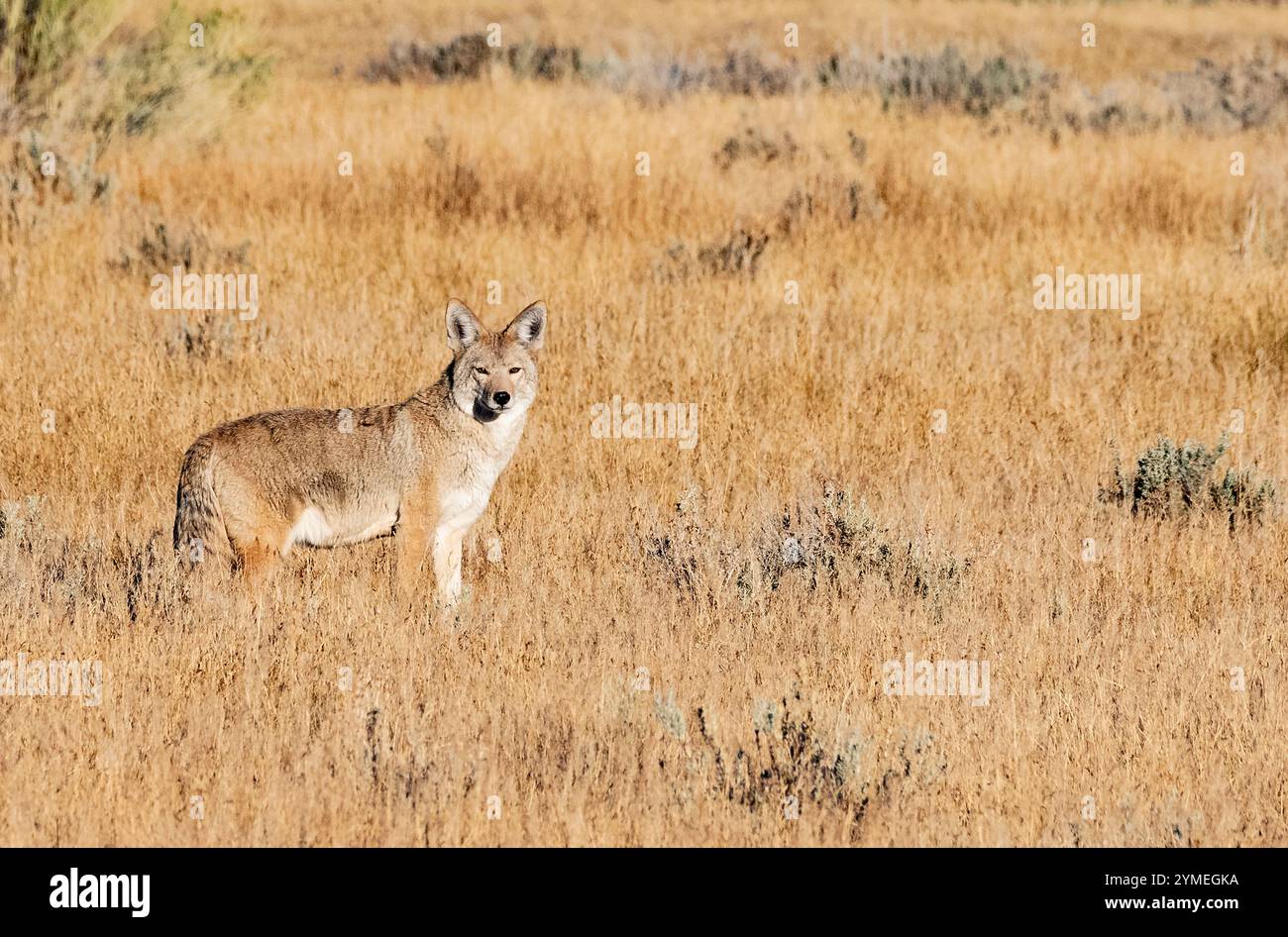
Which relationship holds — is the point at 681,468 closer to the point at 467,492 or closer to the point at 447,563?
the point at 467,492

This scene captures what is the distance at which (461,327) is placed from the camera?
7434mm

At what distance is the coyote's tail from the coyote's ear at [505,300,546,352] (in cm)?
154

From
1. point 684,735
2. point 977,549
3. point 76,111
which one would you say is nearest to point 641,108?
point 76,111

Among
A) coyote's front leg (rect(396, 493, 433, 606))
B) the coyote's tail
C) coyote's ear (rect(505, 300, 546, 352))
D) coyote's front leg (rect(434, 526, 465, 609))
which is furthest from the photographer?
coyote's ear (rect(505, 300, 546, 352))

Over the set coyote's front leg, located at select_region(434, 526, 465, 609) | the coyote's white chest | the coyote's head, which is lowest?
coyote's front leg, located at select_region(434, 526, 465, 609)

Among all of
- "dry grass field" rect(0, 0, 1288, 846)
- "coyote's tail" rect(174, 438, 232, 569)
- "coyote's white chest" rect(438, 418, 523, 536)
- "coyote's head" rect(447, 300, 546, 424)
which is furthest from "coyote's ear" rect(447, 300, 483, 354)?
"coyote's tail" rect(174, 438, 232, 569)

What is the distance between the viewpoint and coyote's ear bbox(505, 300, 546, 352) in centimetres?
742

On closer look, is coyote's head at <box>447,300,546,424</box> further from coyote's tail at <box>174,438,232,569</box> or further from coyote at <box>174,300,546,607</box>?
coyote's tail at <box>174,438,232,569</box>

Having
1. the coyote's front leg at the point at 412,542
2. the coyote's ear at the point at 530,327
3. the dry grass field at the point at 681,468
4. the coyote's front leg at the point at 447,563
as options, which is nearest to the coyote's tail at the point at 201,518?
the dry grass field at the point at 681,468

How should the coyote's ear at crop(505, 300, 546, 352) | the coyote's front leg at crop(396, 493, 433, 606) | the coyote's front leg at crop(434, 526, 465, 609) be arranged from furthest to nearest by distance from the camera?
the coyote's ear at crop(505, 300, 546, 352) → the coyote's front leg at crop(434, 526, 465, 609) → the coyote's front leg at crop(396, 493, 433, 606)

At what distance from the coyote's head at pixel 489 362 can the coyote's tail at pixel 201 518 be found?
49.0 inches

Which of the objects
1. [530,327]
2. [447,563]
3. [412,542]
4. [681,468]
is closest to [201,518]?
[412,542]

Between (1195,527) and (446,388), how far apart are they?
12.6ft

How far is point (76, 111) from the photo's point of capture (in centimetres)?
1580
